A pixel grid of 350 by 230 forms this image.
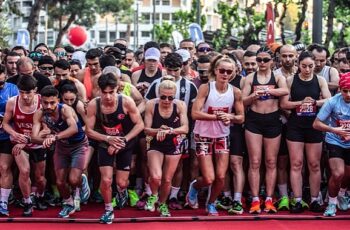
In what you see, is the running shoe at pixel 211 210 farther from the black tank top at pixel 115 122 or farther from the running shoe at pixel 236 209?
the black tank top at pixel 115 122

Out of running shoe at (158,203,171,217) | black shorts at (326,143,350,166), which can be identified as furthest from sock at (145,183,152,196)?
black shorts at (326,143,350,166)

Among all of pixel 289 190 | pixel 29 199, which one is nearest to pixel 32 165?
pixel 29 199

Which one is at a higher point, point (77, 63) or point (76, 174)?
point (77, 63)

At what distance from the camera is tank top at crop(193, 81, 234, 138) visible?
1006 centimetres

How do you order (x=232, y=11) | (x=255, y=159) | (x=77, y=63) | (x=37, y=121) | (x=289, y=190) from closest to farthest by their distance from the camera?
1. (x=37, y=121)
2. (x=255, y=159)
3. (x=289, y=190)
4. (x=77, y=63)
5. (x=232, y=11)

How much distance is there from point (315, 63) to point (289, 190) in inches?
76.4

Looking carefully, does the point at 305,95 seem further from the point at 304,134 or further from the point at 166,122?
the point at 166,122

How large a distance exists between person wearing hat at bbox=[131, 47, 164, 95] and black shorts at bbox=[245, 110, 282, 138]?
1.64 metres

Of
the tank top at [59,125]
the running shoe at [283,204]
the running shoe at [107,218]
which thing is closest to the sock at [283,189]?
the running shoe at [283,204]

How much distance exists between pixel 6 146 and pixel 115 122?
1.65m

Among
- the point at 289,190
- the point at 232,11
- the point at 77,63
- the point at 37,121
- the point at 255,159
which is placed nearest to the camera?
the point at 37,121

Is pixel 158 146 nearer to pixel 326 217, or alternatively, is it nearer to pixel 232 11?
pixel 326 217

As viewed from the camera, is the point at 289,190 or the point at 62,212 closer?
the point at 62,212

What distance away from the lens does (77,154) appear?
10.1m
